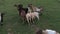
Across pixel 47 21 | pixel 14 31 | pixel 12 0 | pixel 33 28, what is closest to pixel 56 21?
pixel 47 21

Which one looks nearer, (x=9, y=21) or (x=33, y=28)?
(x=33, y=28)

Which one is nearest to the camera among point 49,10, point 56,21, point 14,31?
point 14,31

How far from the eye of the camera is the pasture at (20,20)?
9172 mm

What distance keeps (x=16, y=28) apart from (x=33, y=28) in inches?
26.5

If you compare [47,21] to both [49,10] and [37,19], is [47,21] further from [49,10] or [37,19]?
[49,10]

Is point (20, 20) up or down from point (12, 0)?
down

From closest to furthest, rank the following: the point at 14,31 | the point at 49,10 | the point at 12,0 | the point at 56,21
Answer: the point at 14,31, the point at 56,21, the point at 49,10, the point at 12,0

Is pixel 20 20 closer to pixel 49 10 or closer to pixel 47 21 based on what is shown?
pixel 47 21

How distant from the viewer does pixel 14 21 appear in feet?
32.6

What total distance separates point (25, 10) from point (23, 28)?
3.57ft

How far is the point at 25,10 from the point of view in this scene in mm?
10039

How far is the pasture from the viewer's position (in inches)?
361

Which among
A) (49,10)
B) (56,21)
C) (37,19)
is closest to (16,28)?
(37,19)

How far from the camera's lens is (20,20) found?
9.97 metres
